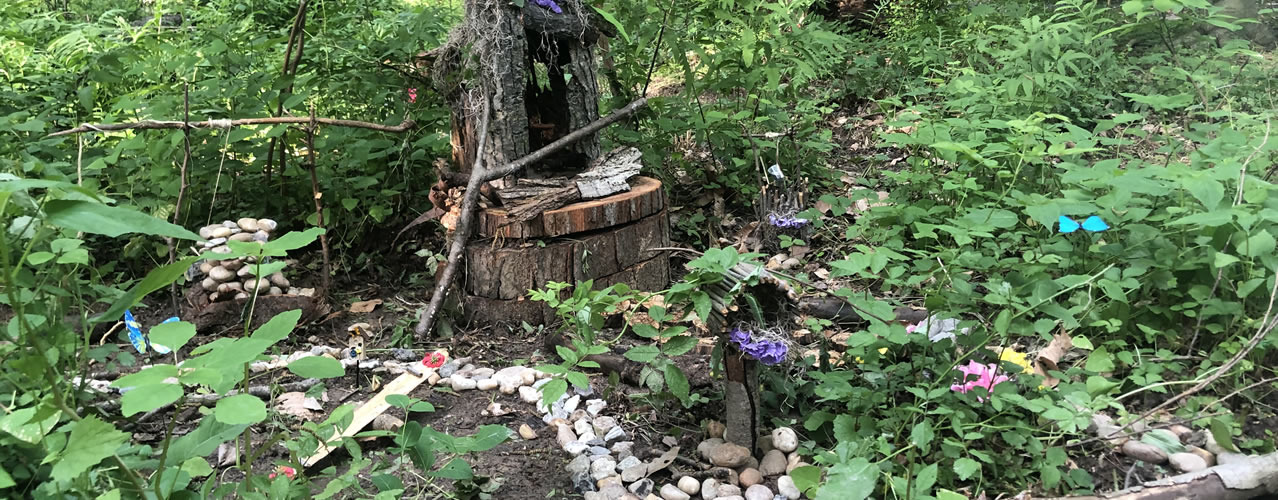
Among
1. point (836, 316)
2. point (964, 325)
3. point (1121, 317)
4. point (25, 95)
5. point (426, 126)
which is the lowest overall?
point (836, 316)

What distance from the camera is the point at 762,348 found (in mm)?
1936

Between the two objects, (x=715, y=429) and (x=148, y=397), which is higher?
(x=148, y=397)

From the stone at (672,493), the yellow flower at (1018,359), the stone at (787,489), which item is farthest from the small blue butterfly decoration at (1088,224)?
the stone at (672,493)

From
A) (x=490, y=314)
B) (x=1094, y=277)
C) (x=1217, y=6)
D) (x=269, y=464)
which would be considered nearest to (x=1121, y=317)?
(x=1094, y=277)

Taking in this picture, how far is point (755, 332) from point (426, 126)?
2.39 meters

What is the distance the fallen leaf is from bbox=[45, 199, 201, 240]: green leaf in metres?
2.45

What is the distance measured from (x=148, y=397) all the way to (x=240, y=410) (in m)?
0.11

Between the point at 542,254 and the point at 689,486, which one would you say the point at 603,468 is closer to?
the point at 689,486

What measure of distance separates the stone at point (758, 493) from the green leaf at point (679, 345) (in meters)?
0.39

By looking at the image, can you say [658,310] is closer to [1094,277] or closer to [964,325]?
[964,325]

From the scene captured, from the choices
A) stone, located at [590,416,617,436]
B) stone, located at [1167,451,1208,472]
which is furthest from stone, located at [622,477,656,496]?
stone, located at [1167,451,1208,472]

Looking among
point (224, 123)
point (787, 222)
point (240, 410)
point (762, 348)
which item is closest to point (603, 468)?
point (762, 348)

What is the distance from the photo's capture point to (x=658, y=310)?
6.45ft

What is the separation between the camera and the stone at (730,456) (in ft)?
6.81
